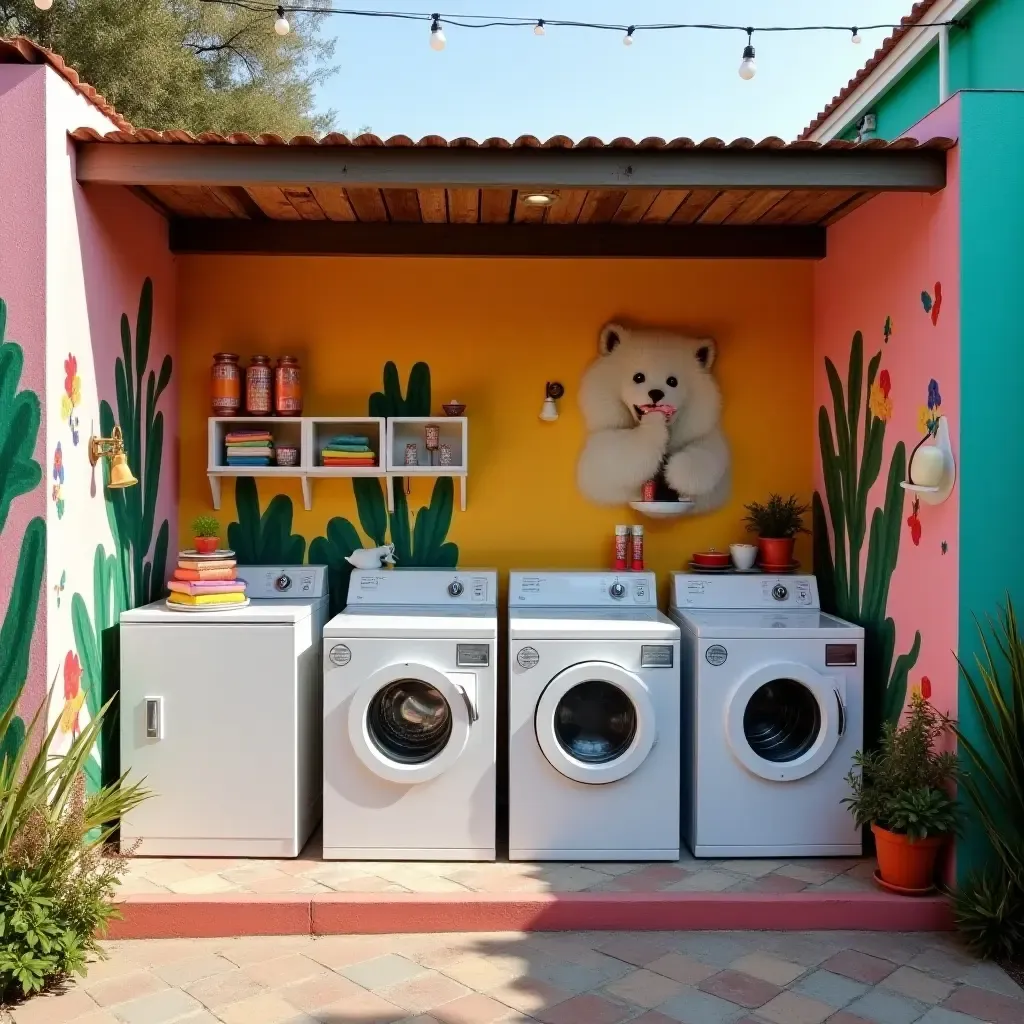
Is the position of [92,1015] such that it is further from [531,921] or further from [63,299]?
[63,299]

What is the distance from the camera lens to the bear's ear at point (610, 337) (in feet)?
15.6

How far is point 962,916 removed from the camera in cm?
330

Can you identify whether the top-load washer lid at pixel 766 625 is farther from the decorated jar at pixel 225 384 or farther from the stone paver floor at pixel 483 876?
the decorated jar at pixel 225 384

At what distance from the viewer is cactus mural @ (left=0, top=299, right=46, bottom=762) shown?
338 cm

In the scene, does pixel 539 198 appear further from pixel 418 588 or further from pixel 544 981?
pixel 544 981

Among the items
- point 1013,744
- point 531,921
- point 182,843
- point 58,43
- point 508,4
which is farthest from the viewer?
point 58,43

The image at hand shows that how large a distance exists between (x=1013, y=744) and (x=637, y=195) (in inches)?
98.3

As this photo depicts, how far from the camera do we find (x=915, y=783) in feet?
11.5

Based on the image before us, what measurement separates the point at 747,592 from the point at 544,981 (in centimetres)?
206

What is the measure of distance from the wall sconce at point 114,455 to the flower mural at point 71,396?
0.14 meters

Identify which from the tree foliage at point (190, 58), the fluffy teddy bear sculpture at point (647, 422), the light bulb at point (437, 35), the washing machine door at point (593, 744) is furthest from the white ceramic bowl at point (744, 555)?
the tree foliage at point (190, 58)

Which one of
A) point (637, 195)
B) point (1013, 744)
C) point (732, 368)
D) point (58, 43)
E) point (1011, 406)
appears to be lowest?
point (1013, 744)

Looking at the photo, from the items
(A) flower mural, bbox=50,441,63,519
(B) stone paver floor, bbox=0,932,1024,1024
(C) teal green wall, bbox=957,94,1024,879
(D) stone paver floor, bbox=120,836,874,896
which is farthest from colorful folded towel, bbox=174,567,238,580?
(C) teal green wall, bbox=957,94,1024,879

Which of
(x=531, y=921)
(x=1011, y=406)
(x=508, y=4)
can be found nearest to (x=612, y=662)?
(x=531, y=921)
